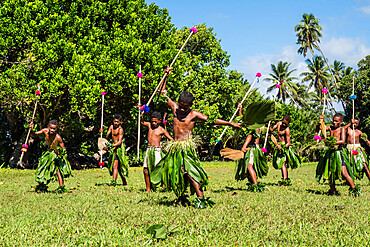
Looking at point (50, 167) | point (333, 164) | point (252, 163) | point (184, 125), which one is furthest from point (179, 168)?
point (50, 167)

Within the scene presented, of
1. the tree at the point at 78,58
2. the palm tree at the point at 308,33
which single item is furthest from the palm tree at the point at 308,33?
the tree at the point at 78,58

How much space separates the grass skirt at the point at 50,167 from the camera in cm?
771

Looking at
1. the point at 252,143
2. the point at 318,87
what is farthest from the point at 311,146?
the point at 252,143

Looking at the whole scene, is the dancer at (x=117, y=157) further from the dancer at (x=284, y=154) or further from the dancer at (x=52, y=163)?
the dancer at (x=284, y=154)

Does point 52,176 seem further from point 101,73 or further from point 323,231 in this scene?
point 101,73

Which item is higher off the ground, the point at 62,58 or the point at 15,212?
the point at 62,58

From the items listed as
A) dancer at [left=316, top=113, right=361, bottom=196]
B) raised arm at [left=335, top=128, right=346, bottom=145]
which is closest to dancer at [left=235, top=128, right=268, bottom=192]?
dancer at [left=316, top=113, right=361, bottom=196]

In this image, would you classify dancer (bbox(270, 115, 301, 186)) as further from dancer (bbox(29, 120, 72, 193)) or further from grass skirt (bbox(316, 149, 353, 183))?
dancer (bbox(29, 120, 72, 193))

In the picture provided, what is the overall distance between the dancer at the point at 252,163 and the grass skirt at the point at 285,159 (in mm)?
1481

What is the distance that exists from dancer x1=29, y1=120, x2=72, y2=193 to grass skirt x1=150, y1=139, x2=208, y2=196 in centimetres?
301

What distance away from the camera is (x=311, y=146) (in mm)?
30531

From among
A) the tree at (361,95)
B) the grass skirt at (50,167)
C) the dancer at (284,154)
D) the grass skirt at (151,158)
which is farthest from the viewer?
the tree at (361,95)

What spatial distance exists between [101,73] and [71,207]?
36.1 ft

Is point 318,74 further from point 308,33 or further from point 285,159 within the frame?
point 285,159
